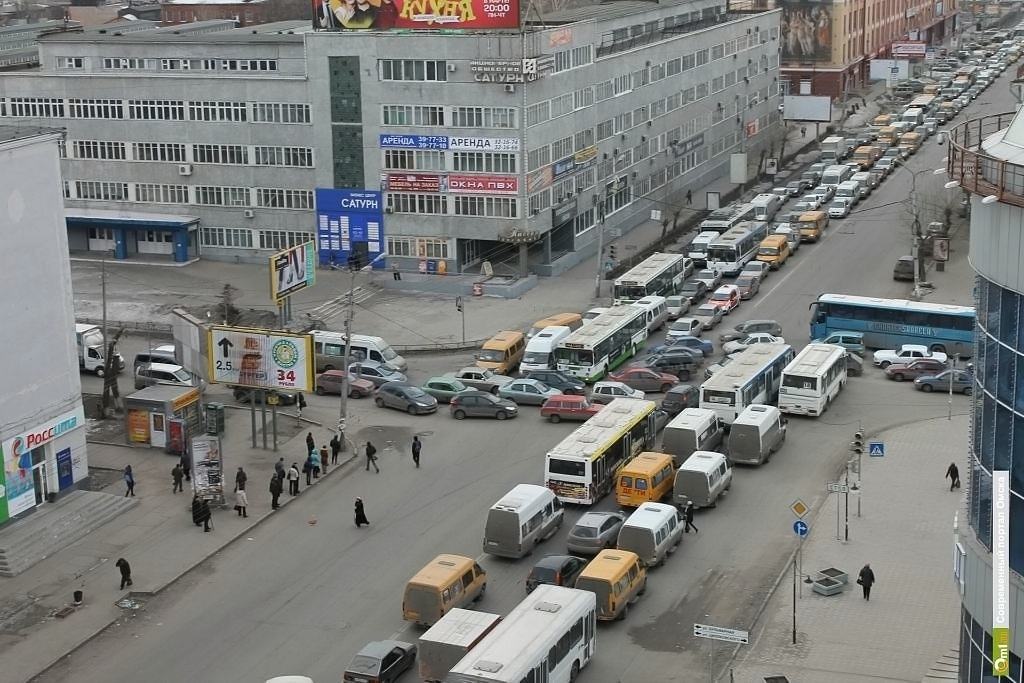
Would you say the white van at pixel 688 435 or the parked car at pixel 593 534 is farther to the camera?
the white van at pixel 688 435

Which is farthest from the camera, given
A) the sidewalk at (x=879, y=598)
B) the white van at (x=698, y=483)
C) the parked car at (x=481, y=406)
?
the parked car at (x=481, y=406)

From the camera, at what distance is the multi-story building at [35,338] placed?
144 ft

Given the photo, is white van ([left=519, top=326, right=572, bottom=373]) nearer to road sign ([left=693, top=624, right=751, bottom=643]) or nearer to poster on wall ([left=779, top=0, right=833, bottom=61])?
road sign ([left=693, top=624, right=751, bottom=643])

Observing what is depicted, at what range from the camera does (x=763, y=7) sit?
135m

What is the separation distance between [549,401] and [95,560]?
1768 centimetres

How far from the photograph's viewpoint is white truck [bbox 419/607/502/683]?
109ft

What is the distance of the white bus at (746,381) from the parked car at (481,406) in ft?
22.7

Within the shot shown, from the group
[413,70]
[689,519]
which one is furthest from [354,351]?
[689,519]

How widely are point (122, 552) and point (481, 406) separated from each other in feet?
50.3

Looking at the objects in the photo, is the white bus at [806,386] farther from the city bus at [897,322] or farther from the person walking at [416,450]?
the person walking at [416,450]

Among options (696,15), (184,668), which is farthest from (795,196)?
(184,668)

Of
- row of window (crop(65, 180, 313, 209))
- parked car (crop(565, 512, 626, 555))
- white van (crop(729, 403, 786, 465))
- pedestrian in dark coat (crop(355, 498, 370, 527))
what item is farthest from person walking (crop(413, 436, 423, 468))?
row of window (crop(65, 180, 313, 209))

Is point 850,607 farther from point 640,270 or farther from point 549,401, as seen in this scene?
point 640,270

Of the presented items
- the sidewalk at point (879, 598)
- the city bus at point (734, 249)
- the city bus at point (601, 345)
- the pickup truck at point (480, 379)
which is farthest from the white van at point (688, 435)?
the city bus at point (734, 249)
